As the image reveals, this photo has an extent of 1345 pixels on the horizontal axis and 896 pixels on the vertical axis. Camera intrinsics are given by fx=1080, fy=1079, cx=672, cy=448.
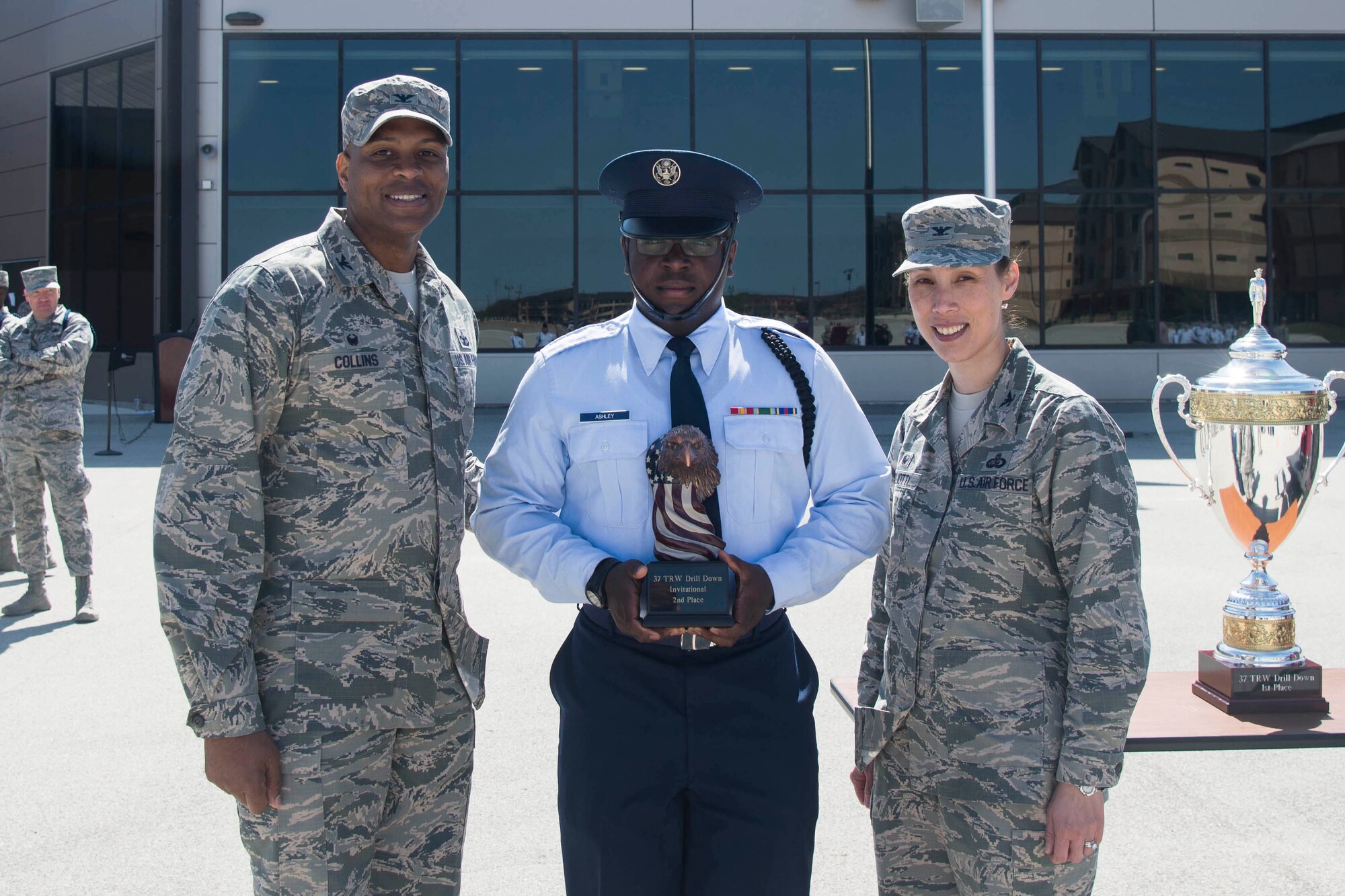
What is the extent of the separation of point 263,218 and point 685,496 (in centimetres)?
1680

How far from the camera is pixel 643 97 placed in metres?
17.1

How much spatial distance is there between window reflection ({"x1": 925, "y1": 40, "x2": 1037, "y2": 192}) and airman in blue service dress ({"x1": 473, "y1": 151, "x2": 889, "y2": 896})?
51.5 feet

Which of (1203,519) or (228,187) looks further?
(228,187)

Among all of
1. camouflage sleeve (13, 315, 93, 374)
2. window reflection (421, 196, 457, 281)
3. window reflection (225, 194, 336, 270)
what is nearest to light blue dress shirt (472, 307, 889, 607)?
camouflage sleeve (13, 315, 93, 374)

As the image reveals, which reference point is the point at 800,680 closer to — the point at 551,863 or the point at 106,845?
the point at 551,863

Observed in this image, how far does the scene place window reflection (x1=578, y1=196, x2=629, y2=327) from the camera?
17.1 m

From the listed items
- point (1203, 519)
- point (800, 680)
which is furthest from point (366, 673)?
point (1203, 519)

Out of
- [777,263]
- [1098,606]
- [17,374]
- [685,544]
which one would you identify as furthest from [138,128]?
[1098,606]

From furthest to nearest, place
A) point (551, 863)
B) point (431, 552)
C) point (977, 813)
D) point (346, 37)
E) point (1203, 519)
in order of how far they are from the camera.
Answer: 1. point (346, 37)
2. point (1203, 519)
3. point (551, 863)
4. point (431, 552)
5. point (977, 813)

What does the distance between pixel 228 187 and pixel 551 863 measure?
53.0ft

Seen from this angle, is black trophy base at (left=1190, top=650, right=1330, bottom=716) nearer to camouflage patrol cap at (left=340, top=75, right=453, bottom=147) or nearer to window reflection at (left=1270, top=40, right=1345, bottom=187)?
camouflage patrol cap at (left=340, top=75, right=453, bottom=147)

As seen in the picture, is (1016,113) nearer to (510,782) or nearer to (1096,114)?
(1096,114)

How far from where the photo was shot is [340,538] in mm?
2275

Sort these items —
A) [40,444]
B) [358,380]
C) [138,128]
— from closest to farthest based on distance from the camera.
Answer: [358,380] < [40,444] < [138,128]
